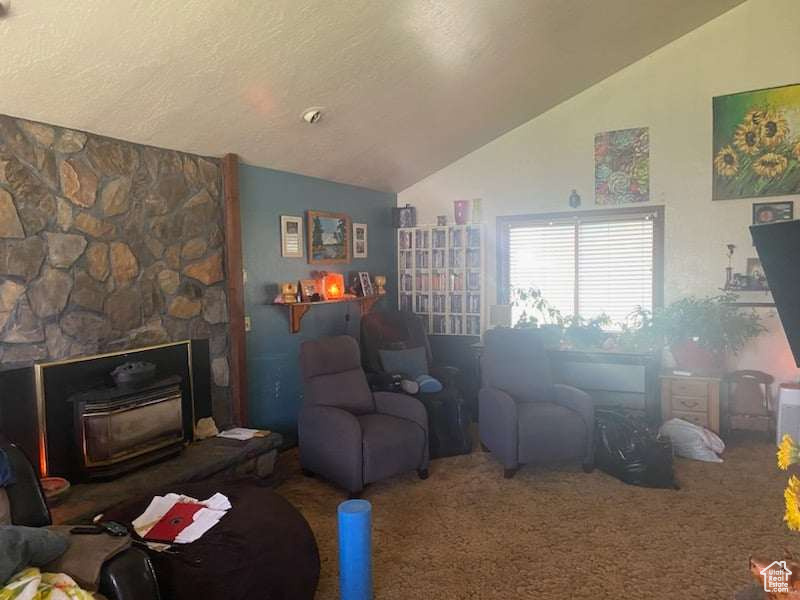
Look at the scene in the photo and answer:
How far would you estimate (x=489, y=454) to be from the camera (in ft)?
13.5

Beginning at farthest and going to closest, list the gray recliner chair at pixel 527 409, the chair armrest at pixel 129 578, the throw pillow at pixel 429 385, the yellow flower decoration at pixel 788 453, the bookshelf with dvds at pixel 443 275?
1. the bookshelf with dvds at pixel 443 275
2. the throw pillow at pixel 429 385
3. the gray recliner chair at pixel 527 409
4. the chair armrest at pixel 129 578
5. the yellow flower decoration at pixel 788 453

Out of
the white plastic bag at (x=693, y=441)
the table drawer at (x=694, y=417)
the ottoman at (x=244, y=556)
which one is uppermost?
the ottoman at (x=244, y=556)

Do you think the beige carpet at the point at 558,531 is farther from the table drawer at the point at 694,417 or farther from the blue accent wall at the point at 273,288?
the blue accent wall at the point at 273,288

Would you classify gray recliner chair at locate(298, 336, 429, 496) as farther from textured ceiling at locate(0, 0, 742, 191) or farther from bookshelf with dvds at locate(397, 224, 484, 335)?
bookshelf with dvds at locate(397, 224, 484, 335)

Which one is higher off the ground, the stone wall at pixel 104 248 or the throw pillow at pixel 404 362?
the stone wall at pixel 104 248

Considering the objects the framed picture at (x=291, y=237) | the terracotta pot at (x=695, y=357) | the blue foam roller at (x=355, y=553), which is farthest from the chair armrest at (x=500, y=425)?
the framed picture at (x=291, y=237)

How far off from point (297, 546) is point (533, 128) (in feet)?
14.3

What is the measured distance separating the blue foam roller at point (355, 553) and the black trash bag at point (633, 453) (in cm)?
207

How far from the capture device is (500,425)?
373 cm

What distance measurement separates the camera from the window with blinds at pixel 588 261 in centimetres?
487

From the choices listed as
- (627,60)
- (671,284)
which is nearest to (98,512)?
(671,284)

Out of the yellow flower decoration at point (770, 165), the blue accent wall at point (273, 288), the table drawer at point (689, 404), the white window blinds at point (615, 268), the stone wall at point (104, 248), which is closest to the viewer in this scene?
the stone wall at point (104, 248)

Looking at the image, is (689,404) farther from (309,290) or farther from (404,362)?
(309,290)

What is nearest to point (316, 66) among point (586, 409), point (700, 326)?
point (586, 409)
